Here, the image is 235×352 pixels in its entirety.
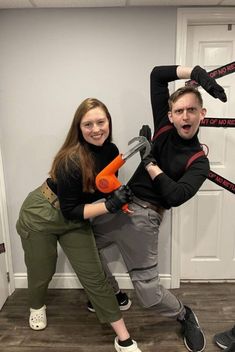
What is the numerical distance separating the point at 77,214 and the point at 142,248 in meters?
0.41

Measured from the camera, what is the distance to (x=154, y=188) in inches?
74.1

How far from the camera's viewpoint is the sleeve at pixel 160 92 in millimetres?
1856

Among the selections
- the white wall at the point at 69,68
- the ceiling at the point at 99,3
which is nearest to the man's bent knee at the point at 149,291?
the white wall at the point at 69,68

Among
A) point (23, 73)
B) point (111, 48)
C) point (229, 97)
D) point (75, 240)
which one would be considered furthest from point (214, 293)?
point (23, 73)

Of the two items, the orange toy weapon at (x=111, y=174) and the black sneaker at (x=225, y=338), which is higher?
the orange toy weapon at (x=111, y=174)

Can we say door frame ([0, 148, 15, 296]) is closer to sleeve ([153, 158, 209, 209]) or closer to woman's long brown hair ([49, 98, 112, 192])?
woman's long brown hair ([49, 98, 112, 192])

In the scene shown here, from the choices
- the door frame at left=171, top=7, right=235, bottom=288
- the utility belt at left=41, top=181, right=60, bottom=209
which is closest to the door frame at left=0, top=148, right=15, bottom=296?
the utility belt at left=41, top=181, right=60, bottom=209

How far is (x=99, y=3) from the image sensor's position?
6.94 feet

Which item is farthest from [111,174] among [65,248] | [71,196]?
[65,248]

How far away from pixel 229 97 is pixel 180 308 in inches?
55.1

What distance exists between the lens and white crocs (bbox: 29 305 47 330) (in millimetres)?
2203

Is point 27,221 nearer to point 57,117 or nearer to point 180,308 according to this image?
point 57,117

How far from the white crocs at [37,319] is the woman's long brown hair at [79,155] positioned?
37.4 inches

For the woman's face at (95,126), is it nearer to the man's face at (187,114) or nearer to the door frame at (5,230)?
the man's face at (187,114)
